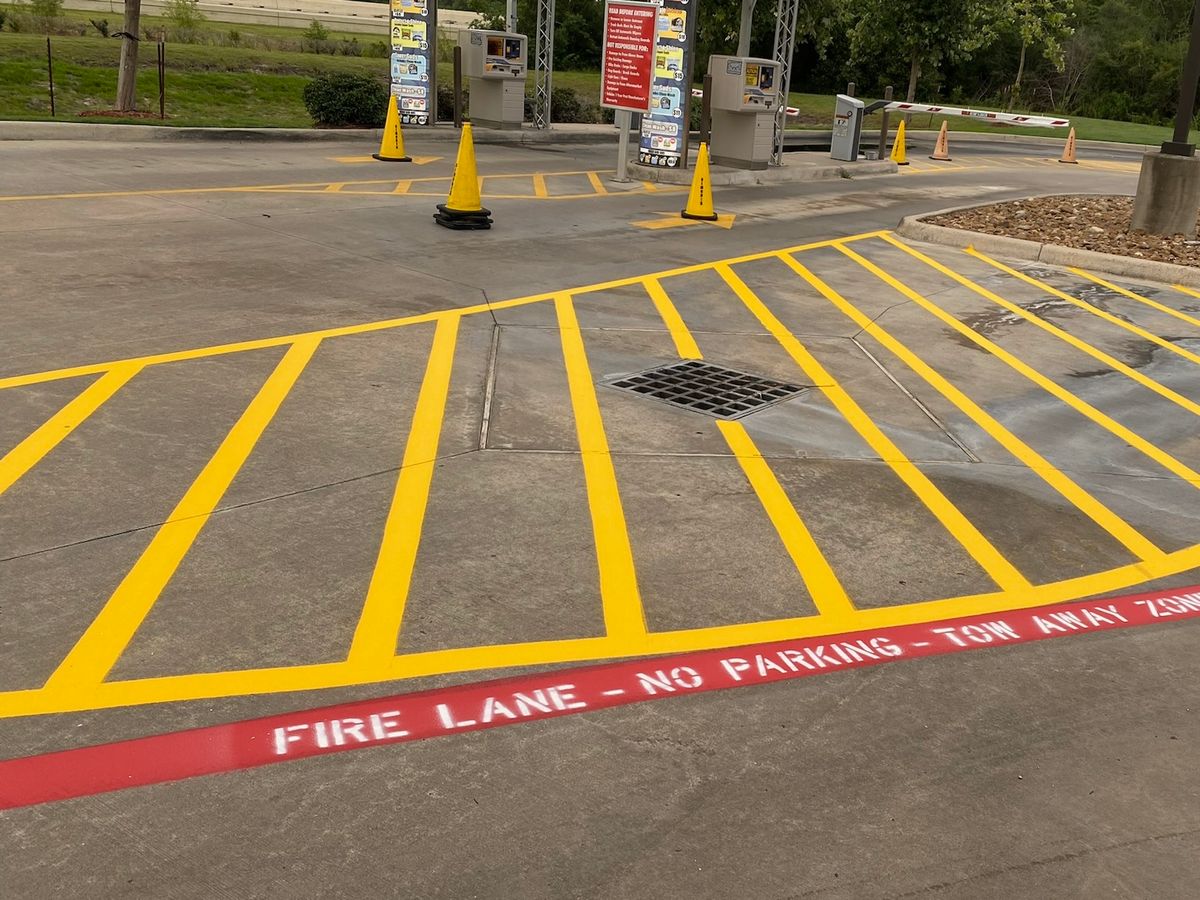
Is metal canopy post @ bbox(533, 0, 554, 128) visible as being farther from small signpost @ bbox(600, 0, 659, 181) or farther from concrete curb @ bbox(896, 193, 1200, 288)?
concrete curb @ bbox(896, 193, 1200, 288)

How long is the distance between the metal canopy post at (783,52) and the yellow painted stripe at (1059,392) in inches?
374

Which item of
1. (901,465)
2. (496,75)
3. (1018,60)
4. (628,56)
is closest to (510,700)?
(901,465)

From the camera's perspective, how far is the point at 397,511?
20.1ft

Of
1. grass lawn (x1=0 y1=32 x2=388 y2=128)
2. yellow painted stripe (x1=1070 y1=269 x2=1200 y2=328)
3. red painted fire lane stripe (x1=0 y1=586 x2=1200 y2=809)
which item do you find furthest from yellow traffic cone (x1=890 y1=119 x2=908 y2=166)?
red painted fire lane stripe (x1=0 y1=586 x2=1200 y2=809)

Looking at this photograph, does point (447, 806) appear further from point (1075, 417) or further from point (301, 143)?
point (301, 143)

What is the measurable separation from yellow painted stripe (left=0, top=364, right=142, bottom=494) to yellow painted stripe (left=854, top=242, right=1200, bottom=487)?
6630 mm

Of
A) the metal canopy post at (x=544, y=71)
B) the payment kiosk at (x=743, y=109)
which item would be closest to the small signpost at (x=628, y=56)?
the payment kiosk at (x=743, y=109)

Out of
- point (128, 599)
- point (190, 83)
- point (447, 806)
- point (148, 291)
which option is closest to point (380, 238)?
Result: point (148, 291)

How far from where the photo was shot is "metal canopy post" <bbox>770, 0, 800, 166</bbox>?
20.9 meters

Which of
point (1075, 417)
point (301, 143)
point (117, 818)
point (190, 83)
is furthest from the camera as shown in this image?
point (190, 83)

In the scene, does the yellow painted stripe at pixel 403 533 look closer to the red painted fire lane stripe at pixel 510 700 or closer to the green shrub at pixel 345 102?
the red painted fire lane stripe at pixel 510 700

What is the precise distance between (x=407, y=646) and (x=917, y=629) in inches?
86.7

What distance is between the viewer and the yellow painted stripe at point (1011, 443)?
21.7 feet

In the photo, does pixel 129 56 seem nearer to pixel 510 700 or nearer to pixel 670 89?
pixel 670 89
